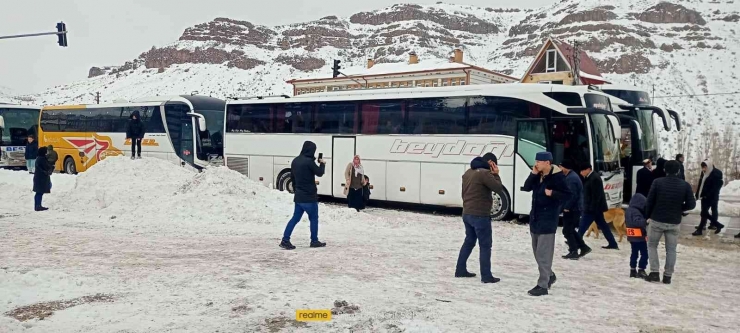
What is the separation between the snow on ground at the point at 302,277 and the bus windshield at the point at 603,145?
2291 millimetres

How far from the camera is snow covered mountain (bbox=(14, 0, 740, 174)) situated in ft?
302

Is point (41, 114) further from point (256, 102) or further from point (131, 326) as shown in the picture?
point (131, 326)

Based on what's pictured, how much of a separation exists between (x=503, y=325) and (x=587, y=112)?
327 inches

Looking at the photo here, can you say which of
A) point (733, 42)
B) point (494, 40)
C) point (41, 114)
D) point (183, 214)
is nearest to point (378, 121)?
point (183, 214)

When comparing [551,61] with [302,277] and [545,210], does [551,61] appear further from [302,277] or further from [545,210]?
[302,277]

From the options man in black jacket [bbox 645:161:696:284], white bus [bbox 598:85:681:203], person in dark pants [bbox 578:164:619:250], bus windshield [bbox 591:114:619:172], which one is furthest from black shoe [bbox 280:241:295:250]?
white bus [bbox 598:85:681:203]

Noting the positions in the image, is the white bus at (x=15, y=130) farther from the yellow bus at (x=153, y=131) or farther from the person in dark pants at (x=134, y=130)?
the person in dark pants at (x=134, y=130)

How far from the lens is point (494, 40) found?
578 ft

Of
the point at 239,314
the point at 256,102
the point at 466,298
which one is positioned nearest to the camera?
the point at 239,314

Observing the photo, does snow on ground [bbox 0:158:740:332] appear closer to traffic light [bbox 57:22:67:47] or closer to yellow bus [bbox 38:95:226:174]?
yellow bus [bbox 38:95:226:174]

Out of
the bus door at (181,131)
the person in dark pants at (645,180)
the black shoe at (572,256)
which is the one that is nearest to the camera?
the black shoe at (572,256)

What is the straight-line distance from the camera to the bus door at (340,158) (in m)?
16.3

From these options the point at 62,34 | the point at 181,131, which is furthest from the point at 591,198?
the point at 62,34

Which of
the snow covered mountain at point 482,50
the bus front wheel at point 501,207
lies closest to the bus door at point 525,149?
the bus front wheel at point 501,207
